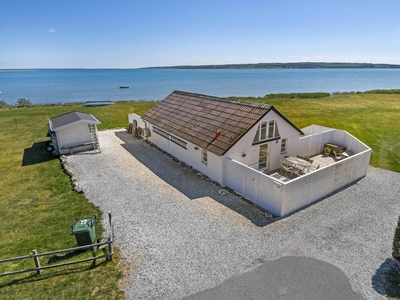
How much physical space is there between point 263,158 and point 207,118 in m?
4.70

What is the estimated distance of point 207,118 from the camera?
17828 mm

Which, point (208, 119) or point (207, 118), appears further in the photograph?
point (207, 118)

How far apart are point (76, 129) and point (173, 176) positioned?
9611 mm

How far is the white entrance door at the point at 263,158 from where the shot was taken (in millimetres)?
16312

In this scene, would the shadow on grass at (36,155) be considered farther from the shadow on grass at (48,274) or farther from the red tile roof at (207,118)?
the shadow on grass at (48,274)

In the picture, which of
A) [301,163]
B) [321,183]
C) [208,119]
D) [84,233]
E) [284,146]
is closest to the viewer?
[84,233]

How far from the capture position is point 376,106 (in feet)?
131

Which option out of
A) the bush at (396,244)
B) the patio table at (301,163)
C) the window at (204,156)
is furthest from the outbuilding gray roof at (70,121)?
the bush at (396,244)

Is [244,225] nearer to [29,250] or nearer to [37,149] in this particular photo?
[29,250]

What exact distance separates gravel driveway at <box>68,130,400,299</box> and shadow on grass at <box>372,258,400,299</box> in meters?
0.05

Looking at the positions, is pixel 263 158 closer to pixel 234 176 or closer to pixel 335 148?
pixel 234 176

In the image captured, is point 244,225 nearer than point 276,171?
Yes

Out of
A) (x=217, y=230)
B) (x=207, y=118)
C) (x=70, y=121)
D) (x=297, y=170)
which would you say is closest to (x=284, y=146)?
(x=297, y=170)

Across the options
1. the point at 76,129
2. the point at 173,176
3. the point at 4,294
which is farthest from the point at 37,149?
the point at 4,294
